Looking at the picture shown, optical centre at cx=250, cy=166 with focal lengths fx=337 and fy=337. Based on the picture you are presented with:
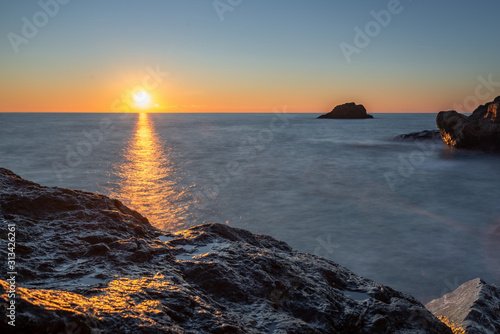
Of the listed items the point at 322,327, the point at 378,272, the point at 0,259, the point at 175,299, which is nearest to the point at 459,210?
the point at 378,272

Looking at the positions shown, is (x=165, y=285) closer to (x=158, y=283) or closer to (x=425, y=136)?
(x=158, y=283)

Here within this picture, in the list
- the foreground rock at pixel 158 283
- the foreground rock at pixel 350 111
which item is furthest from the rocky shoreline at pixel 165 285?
the foreground rock at pixel 350 111

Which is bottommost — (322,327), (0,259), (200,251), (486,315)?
(486,315)

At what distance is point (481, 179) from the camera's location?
619 inches

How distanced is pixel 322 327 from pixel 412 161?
2199 centimetres

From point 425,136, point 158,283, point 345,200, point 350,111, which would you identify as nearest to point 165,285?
point 158,283

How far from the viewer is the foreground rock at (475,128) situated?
22578 millimetres

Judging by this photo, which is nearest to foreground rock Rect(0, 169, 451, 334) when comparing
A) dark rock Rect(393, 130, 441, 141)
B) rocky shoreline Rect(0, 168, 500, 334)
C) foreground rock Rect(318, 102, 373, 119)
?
rocky shoreline Rect(0, 168, 500, 334)

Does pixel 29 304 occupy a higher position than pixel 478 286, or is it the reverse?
pixel 29 304

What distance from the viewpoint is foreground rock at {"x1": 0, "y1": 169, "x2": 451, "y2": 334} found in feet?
5.55

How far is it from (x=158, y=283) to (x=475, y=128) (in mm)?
27311

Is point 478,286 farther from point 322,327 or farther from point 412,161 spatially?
point 412,161

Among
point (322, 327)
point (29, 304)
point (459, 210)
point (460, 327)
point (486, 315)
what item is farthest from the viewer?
point (459, 210)

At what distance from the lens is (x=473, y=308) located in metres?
3.16
